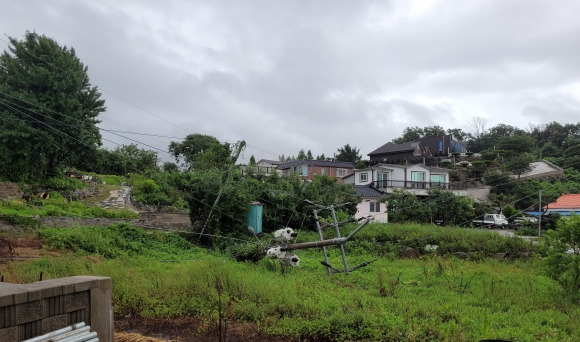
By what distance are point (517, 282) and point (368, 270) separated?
13.5 feet

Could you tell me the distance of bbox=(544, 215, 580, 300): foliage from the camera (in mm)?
8266

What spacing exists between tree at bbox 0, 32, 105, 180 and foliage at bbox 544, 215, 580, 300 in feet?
65.1

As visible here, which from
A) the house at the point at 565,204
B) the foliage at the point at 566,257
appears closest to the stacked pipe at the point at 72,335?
the foliage at the point at 566,257

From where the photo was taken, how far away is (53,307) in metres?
3.05

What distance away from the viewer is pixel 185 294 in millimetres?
7250

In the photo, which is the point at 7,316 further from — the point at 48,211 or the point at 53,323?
the point at 48,211

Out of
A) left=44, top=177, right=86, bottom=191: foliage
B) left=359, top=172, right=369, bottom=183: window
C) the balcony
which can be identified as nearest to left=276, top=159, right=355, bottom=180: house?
left=359, top=172, right=369, bottom=183: window

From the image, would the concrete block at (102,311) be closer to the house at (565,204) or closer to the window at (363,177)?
the house at (565,204)

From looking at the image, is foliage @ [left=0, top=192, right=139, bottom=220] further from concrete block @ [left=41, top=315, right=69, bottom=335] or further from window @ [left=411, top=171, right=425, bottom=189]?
window @ [left=411, top=171, right=425, bottom=189]

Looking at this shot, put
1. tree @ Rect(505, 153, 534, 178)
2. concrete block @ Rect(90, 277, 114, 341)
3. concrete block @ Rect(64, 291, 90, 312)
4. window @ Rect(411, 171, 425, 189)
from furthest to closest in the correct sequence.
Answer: tree @ Rect(505, 153, 534, 178), window @ Rect(411, 171, 425, 189), concrete block @ Rect(90, 277, 114, 341), concrete block @ Rect(64, 291, 90, 312)

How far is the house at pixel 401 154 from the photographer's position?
51684 millimetres

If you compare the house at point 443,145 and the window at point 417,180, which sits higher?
the house at point 443,145

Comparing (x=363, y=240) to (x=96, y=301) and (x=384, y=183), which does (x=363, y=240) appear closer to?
(x=96, y=301)

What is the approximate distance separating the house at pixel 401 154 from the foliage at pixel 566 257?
41.9 metres
